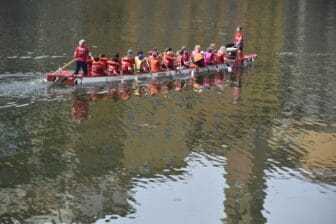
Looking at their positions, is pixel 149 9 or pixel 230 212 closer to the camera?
pixel 230 212

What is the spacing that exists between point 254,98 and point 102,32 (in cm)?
2619

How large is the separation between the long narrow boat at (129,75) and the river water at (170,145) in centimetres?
47

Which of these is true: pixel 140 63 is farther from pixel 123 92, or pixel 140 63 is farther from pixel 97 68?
pixel 123 92

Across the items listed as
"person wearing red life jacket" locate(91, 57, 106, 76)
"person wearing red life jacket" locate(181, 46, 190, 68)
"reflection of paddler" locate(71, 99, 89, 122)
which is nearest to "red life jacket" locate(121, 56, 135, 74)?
"person wearing red life jacket" locate(91, 57, 106, 76)

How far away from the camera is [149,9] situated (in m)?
76.3

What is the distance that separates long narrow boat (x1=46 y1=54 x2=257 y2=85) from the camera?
27500mm

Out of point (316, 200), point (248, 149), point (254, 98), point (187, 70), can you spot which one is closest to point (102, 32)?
point (187, 70)

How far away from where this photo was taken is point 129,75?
97.6 ft

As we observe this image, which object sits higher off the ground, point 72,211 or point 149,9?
point 149,9

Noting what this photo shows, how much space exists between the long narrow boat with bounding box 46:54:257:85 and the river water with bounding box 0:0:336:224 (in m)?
0.47

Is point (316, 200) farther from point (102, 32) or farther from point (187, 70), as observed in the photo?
point (102, 32)

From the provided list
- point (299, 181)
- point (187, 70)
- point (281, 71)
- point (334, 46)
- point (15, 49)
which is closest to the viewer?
point (299, 181)

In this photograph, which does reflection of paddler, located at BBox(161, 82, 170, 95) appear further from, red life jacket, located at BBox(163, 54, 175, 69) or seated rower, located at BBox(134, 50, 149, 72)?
red life jacket, located at BBox(163, 54, 175, 69)

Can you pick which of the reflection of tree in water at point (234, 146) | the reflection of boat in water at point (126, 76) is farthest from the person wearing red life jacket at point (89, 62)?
the reflection of tree in water at point (234, 146)
